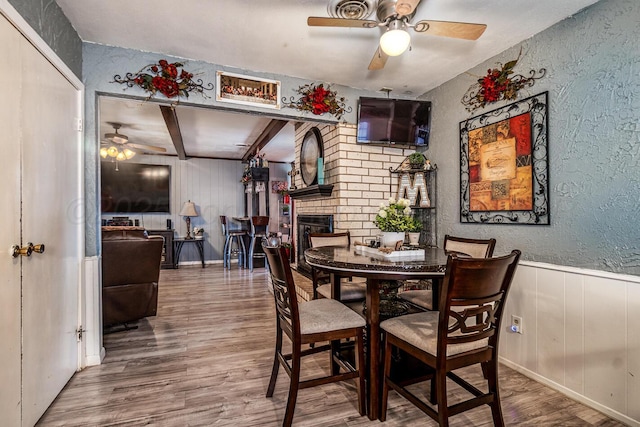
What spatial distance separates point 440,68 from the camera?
111 inches

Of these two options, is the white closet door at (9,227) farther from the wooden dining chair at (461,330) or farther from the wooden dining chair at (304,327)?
the wooden dining chair at (461,330)

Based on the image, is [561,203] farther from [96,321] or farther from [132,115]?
[132,115]

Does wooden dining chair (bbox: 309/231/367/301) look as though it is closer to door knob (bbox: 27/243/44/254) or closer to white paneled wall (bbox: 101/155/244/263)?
door knob (bbox: 27/243/44/254)

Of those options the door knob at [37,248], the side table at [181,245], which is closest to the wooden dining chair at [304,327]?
the door knob at [37,248]

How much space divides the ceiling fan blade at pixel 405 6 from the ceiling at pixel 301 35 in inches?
15.5

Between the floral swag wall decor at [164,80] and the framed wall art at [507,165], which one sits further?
the floral swag wall decor at [164,80]

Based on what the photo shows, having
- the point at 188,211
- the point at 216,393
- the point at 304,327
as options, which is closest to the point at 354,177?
the point at 304,327

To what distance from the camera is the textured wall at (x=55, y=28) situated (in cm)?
162

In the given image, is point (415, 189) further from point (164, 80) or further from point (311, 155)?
point (164, 80)

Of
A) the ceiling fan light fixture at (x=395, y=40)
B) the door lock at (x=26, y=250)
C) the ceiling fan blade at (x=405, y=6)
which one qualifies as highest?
the ceiling fan blade at (x=405, y=6)

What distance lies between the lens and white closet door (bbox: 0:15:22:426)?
1.38 metres

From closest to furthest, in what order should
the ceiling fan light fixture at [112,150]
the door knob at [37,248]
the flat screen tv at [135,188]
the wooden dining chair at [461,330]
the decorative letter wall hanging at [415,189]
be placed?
1. the wooden dining chair at [461,330]
2. the door knob at [37,248]
3. the decorative letter wall hanging at [415,189]
4. the ceiling fan light fixture at [112,150]
5. the flat screen tv at [135,188]

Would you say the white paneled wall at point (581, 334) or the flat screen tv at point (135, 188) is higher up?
the flat screen tv at point (135, 188)

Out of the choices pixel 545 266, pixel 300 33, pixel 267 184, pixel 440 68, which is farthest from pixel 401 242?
pixel 267 184
